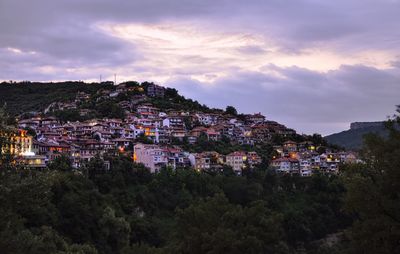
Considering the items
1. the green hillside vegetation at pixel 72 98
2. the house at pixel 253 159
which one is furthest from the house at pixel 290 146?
the green hillside vegetation at pixel 72 98

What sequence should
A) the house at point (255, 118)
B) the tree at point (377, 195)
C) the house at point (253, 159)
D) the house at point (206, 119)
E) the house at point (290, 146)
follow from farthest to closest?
the house at point (255, 118) < the house at point (206, 119) < the house at point (290, 146) < the house at point (253, 159) < the tree at point (377, 195)

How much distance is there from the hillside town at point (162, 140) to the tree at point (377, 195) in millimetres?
33547

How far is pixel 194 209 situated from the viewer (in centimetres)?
2172

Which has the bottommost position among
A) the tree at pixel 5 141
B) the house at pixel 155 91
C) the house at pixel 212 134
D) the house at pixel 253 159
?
the house at pixel 253 159

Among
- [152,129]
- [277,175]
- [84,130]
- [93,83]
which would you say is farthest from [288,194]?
[93,83]

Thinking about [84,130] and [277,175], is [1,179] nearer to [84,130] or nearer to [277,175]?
[277,175]

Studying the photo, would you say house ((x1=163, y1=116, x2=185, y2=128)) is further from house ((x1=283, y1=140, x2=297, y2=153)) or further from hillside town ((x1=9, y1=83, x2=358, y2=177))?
house ((x1=283, y1=140, x2=297, y2=153))

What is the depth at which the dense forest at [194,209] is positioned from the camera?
11.8 metres

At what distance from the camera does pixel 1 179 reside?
10.5 meters

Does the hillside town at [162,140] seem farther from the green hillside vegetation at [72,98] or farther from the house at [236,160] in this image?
the green hillside vegetation at [72,98]

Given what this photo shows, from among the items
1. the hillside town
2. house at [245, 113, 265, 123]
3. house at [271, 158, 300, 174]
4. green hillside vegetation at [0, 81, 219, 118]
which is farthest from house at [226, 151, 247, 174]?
house at [245, 113, 265, 123]

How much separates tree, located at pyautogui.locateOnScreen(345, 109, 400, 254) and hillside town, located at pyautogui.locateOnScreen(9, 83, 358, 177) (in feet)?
110

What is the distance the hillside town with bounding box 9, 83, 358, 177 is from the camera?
57.3m

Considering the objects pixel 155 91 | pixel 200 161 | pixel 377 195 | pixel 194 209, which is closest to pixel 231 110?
pixel 155 91
